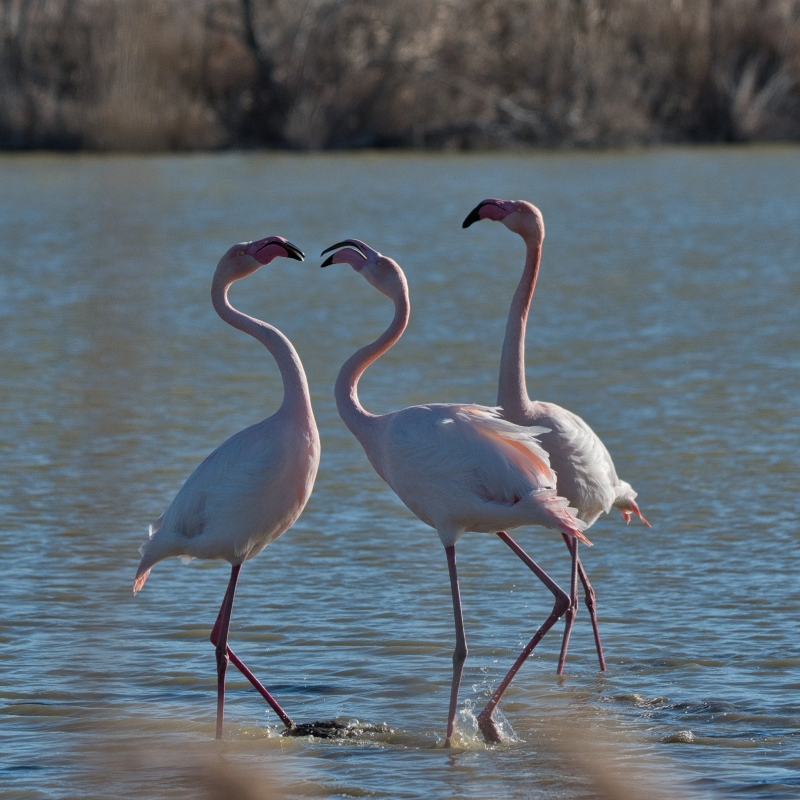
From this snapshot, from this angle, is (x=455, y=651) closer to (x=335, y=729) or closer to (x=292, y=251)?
(x=335, y=729)

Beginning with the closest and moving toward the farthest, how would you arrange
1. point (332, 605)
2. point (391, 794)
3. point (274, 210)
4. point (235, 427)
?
1. point (391, 794)
2. point (332, 605)
3. point (235, 427)
4. point (274, 210)

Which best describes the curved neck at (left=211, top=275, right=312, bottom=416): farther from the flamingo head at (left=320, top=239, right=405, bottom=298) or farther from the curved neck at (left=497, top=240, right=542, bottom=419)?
the curved neck at (left=497, top=240, right=542, bottom=419)

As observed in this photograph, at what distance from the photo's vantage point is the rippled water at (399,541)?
457 cm

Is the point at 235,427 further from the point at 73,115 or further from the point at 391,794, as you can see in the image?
the point at 73,115

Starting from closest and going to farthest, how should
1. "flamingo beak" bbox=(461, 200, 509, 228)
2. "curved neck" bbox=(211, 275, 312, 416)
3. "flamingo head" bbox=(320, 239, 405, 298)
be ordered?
1. "curved neck" bbox=(211, 275, 312, 416)
2. "flamingo head" bbox=(320, 239, 405, 298)
3. "flamingo beak" bbox=(461, 200, 509, 228)

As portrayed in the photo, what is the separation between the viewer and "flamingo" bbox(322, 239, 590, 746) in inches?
183

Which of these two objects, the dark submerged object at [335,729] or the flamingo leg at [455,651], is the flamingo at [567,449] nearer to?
the flamingo leg at [455,651]

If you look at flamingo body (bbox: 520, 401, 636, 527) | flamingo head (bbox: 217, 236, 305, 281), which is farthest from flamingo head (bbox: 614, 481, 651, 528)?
flamingo head (bbox: 217, 236, 305, 281)

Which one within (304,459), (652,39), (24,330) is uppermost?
(652,39)

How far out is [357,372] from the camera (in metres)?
5.04

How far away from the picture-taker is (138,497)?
7.35 meters

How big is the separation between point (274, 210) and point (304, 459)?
1376 cm

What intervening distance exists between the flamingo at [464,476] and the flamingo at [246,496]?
0.25 m

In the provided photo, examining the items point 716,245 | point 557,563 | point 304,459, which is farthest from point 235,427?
point 716,245
